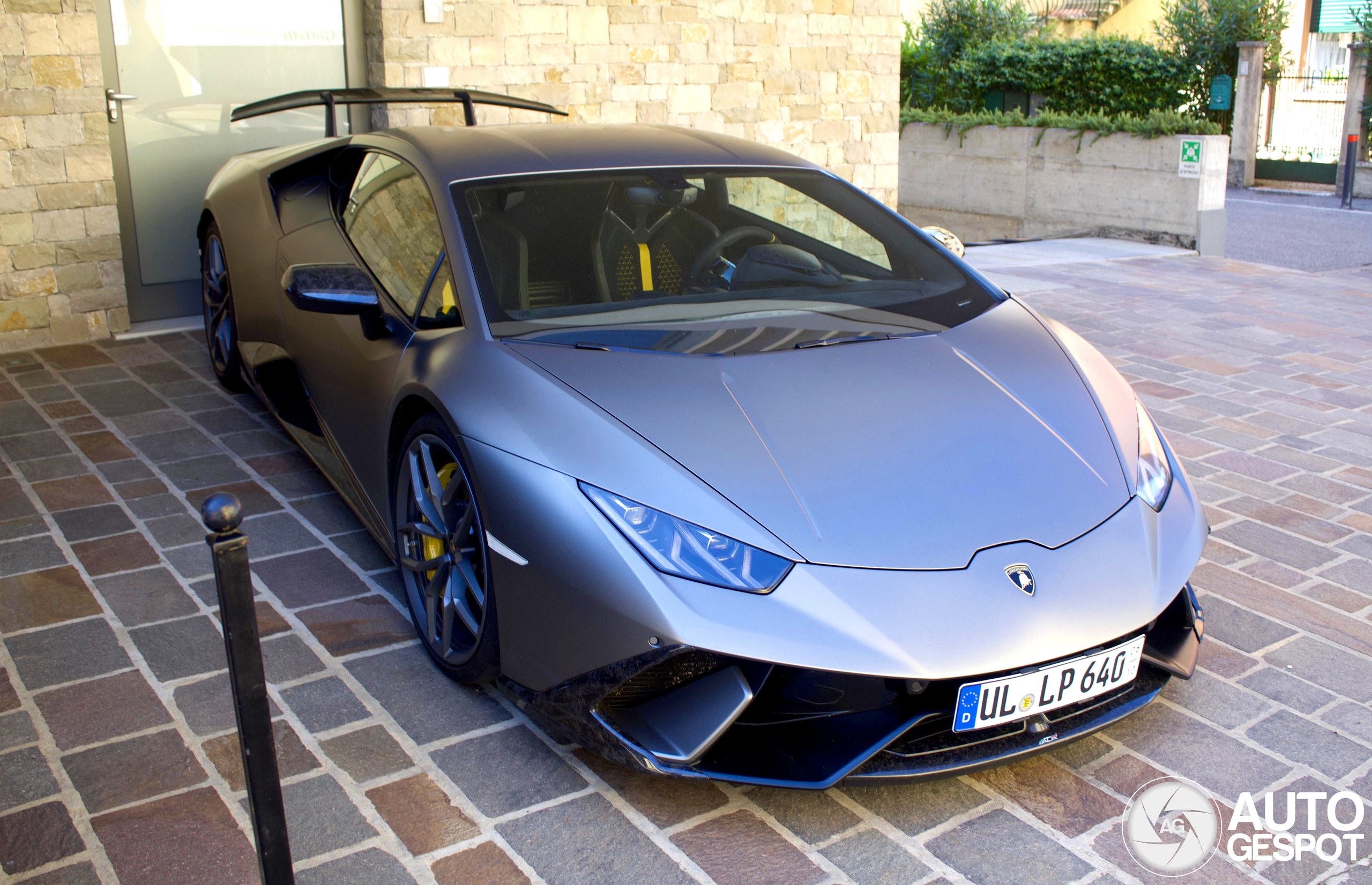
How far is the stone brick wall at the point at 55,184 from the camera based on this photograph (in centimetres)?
Result: 592

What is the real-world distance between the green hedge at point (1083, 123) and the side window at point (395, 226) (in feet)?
34.0

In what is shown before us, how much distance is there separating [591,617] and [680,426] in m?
0.47

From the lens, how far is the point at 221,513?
68.1 inches

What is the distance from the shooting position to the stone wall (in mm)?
11477

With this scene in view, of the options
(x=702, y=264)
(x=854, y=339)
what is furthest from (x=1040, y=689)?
(x=702, y=264)

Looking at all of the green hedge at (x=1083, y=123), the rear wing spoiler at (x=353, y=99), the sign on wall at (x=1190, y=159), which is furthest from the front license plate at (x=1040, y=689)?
the green hedge at (x=1083, y=123)

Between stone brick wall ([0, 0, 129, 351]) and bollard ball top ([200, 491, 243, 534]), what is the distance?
525 cm

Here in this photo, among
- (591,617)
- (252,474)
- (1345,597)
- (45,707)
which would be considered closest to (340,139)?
(252,474)

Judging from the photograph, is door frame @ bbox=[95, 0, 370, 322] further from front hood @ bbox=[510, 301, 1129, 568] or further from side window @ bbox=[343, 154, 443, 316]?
front hood @ bbox=[510, 301, 1129, 568]

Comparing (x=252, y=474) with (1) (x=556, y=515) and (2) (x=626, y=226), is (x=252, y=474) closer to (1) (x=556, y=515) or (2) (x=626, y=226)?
(2) (x=626, y=226)

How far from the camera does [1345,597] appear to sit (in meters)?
3.47

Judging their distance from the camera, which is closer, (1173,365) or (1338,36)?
(1173,365)

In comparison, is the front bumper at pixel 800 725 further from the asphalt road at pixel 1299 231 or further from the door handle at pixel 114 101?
the asphalt road at pixel 1299 231

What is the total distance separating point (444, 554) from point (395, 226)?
1.09m
